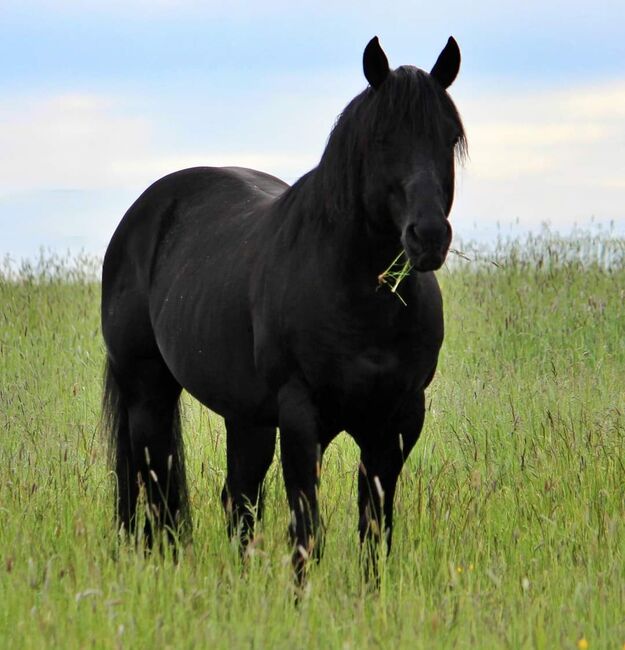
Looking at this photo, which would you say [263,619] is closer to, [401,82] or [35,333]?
[401,82]

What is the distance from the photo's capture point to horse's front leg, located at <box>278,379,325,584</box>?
167 inches

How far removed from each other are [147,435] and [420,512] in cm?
170

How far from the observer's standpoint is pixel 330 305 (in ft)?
13.9

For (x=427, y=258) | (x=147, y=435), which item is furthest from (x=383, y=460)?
(x=147, y=435)

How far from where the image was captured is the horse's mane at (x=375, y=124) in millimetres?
3936

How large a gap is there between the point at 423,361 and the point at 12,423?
4.34m

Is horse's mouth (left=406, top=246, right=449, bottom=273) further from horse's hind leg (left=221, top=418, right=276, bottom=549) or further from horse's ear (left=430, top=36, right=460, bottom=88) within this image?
horse's hind leg (left=221, top=418, right=276, bottom=549)

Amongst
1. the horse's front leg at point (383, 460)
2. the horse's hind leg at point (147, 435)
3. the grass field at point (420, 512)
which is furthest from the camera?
the horse's hind leg at point (147, 435)

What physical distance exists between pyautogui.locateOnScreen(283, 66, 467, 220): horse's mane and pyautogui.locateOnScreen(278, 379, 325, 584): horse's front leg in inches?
29.8

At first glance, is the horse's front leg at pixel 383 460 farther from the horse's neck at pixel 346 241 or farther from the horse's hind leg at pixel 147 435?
the horse's hind leg at pixel 147 435

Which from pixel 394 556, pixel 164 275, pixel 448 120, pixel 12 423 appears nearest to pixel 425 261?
pixel 448 120

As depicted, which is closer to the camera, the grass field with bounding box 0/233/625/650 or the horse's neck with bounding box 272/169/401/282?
the grass field with bounding box 0/233/625/650

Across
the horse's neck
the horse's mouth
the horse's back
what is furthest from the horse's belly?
the horse's mouth

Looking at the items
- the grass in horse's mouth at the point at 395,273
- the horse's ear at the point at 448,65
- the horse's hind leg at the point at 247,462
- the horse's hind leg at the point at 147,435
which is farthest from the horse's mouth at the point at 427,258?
the horse's hind leg at the point at 147,435
